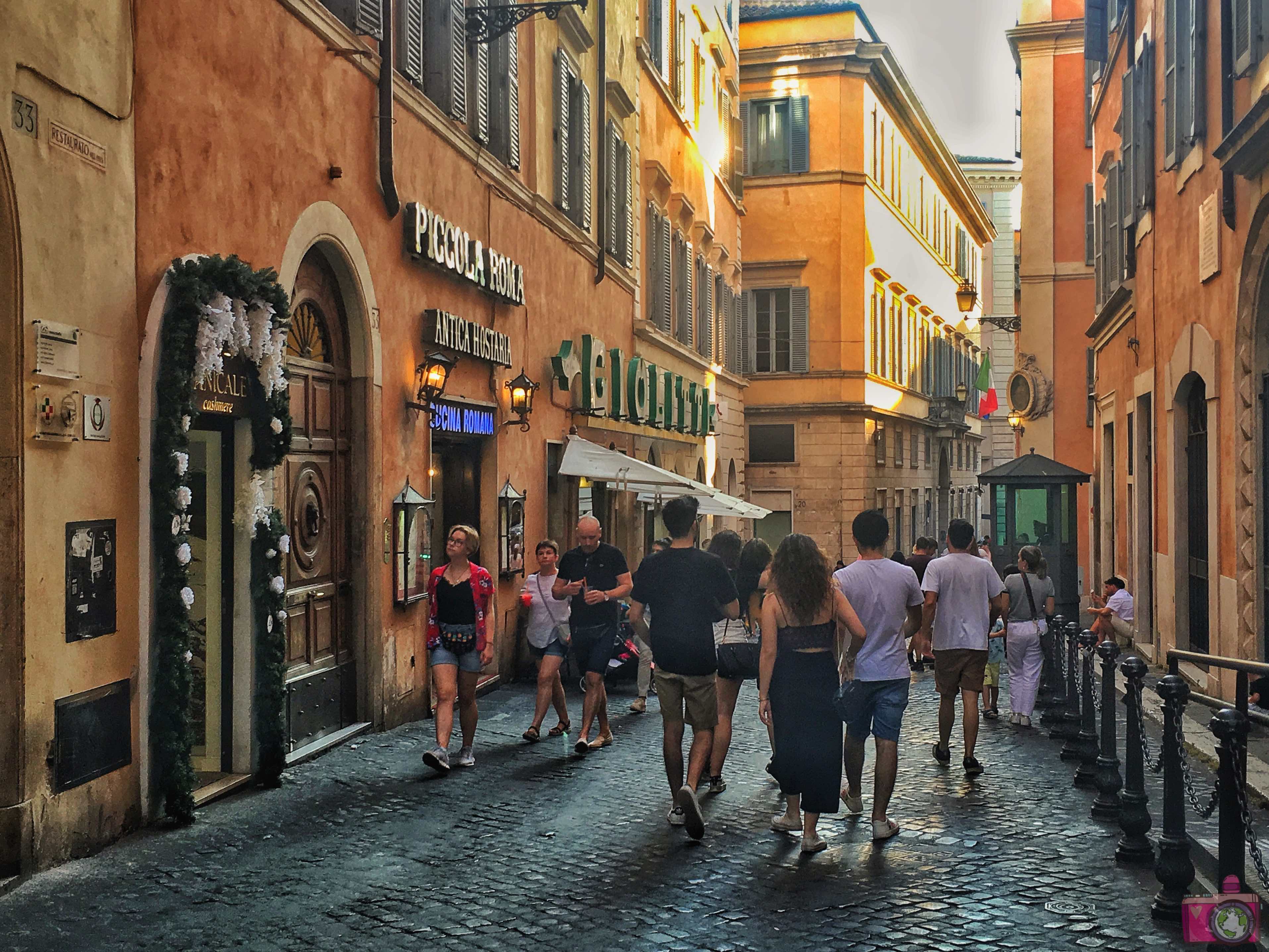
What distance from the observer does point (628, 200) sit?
2100cm

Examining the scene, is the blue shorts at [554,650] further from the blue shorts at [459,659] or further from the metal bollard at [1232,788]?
the metal bollard at [1232,788]

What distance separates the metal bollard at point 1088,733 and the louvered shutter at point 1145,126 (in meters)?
8.05

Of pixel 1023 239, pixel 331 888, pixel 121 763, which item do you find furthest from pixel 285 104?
pixel 1023 239

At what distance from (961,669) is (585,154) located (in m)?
10.5

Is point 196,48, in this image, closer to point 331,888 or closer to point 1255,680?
point 331,888

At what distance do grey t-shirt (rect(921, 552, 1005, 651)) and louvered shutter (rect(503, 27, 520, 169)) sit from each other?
699 centimetres

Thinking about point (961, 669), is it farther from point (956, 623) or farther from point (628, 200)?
point (628, 200)

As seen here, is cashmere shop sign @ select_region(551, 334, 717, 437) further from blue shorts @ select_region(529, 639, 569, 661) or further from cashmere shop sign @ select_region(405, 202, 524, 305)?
blue shorts @ select_region(529, 639, 569, 661)

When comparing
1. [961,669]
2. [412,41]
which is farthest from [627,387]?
[961,669]

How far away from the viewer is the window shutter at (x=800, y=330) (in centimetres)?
3531

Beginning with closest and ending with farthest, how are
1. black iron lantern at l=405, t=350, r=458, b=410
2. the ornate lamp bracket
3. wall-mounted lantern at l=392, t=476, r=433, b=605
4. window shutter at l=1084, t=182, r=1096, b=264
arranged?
wall-mounted lantern at l=392, t=476, r=433, b=605 < black iron lantern at l=405, t=350, r=458, b=410 < the ornate lamp bracket < window shutter at l=1084, t=182, r=1096, b=264

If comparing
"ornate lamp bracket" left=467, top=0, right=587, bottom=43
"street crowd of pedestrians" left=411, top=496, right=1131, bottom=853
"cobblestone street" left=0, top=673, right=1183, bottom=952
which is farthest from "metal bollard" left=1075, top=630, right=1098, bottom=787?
"ornate lamp bracket" left=467, top=0, right=587, bottom=43

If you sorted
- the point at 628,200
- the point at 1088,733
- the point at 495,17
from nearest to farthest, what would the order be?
the point at 1088,733
the point at 495,17
the point at 628,200

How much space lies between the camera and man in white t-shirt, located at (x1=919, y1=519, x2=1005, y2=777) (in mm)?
9641
